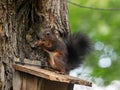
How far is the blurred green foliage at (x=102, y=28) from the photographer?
5.12 m

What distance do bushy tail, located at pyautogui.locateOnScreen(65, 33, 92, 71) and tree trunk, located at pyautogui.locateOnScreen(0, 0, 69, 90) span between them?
15 centimetres

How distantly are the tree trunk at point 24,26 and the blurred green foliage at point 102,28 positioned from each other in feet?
5.86

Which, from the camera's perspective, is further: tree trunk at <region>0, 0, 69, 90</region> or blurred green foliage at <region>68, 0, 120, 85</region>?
blurred green foliage at <region>68, 0, 120, 85</region>

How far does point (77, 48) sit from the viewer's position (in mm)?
3162

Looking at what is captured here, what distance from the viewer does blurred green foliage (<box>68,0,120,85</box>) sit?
5.12 m

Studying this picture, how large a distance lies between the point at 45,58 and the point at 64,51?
0.21m

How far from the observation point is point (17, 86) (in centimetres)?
290

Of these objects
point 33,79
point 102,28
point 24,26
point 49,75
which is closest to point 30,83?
point 33,79

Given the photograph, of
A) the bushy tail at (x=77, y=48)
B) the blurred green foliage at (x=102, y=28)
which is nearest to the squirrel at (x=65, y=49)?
the bushy tail at (x=77, y=48)

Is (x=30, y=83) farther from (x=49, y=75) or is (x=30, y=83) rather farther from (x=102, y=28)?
(x=102, y=28)

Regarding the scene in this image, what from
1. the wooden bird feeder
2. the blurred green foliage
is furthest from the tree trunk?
the blurred green foliage

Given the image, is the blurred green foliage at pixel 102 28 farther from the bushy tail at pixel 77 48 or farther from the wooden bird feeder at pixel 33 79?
the wooden bird feeder at pixel 33 79

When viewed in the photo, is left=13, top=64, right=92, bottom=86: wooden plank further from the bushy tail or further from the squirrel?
the bushy tail

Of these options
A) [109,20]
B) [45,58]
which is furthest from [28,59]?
[109,20]
